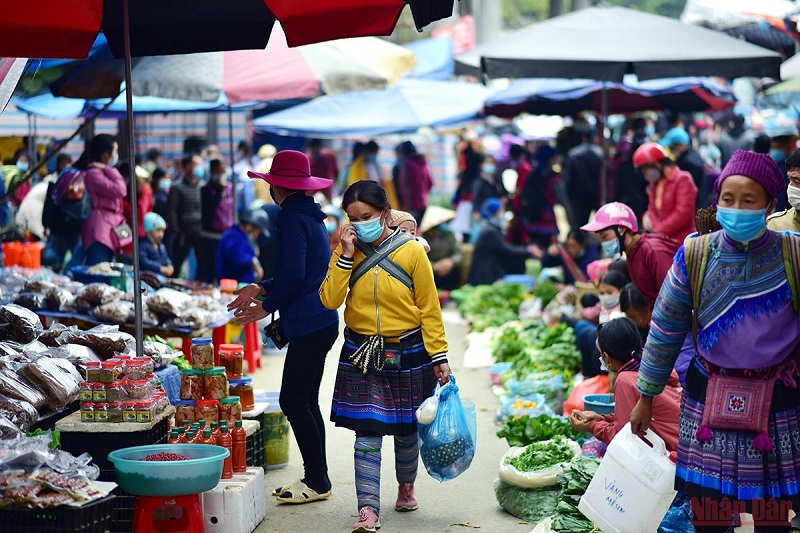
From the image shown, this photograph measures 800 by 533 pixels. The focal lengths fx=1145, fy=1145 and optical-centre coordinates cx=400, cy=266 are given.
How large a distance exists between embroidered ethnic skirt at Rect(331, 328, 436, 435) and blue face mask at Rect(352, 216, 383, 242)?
20.9 inches

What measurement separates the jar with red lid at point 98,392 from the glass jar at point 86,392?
0.02m

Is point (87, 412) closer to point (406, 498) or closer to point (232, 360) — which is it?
point (232, 360)

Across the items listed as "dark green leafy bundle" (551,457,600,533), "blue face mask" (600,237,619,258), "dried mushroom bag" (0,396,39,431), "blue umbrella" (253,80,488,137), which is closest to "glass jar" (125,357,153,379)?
"dried mushroom bag" (0,396,39,431)

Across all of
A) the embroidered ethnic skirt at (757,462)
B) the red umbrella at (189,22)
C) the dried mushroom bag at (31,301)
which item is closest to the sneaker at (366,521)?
the embroidered ethnic skirt at (757,462)

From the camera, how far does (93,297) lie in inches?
326

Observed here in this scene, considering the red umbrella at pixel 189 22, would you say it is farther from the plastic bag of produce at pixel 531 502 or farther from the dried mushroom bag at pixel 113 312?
the plastic bag of produce at pixel 531 502

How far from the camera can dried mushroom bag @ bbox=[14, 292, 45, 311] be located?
27.4 feet

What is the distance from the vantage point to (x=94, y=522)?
4.87m

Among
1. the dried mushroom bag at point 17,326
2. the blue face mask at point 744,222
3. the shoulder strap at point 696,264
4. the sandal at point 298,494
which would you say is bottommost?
the sandal at point 298,494

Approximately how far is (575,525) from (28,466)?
254cm

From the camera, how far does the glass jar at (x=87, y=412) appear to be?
5.79 metres

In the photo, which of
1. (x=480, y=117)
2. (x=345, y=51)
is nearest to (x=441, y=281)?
(x=480, y=117)

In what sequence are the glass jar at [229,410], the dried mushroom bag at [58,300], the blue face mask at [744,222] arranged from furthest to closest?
the dried mushroom bag at [58,300] < the glass jar at [229,410] < the blue face mask at [744,222]

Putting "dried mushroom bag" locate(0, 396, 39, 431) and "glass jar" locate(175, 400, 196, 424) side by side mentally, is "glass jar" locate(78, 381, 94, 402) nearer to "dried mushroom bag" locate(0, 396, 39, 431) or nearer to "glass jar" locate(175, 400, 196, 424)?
"dried mushroom bag" locate(0, 396, 39, 431)
